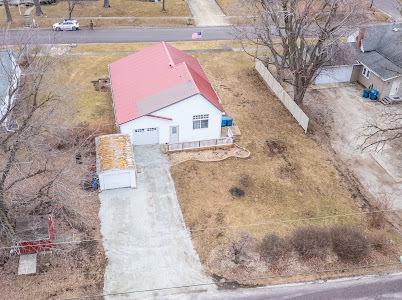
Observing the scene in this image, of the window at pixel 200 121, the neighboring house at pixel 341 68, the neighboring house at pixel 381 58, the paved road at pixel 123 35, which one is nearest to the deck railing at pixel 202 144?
the window at pixel 200 121

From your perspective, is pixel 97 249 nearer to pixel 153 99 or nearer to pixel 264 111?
pixel 153 99

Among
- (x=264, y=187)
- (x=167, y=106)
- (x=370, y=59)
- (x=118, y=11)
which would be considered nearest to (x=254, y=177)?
(x=264, y=187)

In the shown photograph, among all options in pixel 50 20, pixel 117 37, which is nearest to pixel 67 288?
pixel 117 37

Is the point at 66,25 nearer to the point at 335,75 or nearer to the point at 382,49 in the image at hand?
the point at 335,75

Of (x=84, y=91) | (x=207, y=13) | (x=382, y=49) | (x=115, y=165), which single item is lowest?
(x=84, y=91)

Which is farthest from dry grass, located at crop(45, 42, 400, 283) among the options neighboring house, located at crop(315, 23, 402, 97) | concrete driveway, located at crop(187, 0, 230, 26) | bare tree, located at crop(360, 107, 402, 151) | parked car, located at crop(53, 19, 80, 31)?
concrete driveway, located at crop(187, 0, 230, 26)

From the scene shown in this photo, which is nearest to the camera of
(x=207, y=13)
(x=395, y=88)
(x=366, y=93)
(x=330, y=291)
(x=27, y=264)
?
(x=330, y=291)
